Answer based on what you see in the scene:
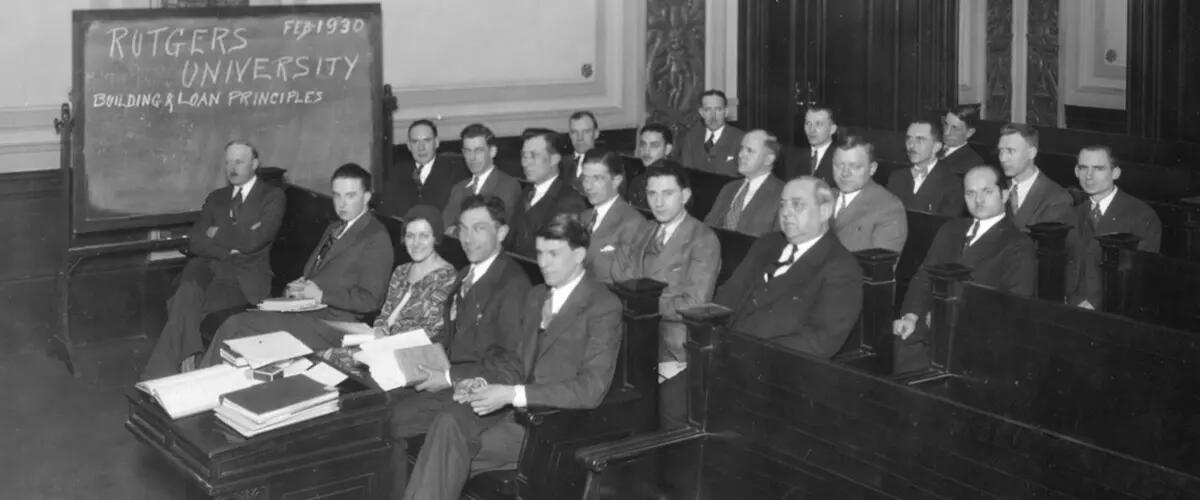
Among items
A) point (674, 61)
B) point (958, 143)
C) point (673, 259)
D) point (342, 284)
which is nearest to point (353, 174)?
point (342, 284)

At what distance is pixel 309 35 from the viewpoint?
301 inches

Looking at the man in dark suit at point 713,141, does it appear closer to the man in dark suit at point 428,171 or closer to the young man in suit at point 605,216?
the man in dark suit at point 428,171

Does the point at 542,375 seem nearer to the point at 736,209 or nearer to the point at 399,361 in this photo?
the point at 399,361

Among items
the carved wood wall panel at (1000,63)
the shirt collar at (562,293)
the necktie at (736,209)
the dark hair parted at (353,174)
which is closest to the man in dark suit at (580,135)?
the necktie at (736,209)

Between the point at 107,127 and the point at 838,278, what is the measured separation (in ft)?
13.0

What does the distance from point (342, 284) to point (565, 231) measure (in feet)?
5.72

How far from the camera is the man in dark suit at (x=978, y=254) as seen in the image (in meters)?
5.42

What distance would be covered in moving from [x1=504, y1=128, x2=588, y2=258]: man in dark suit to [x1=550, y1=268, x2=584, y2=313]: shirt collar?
84.8 inches

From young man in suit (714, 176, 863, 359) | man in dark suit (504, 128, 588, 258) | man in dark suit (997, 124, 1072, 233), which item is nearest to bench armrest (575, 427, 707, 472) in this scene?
young man in suit (714, 176, 863, 359)

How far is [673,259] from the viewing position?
5.62 meters

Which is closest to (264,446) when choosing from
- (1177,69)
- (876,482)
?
(876,482)

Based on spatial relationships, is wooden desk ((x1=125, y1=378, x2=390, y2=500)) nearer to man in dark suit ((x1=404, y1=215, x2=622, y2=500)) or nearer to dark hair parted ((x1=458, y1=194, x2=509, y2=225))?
man in dark suit ((x1=404, y1=215, x2=622, y2=500))

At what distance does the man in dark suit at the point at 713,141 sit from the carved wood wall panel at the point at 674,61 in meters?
0.87

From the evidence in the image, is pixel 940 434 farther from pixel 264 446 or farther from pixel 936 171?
pixel 936 171
